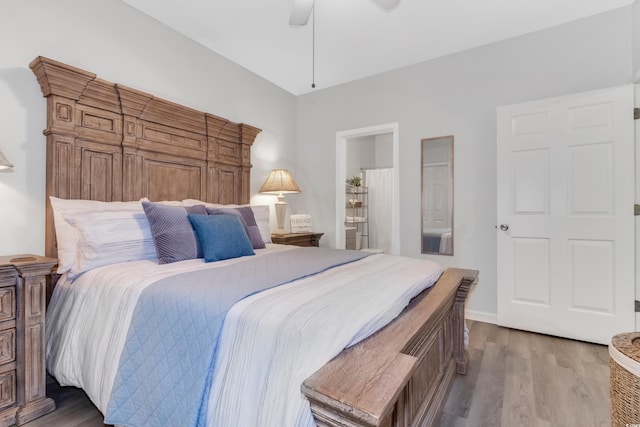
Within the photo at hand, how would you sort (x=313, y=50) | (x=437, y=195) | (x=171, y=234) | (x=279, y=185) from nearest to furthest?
(x=171, y=234), (x=313, y=50), (x=437, y=195), (x=279, y=185)

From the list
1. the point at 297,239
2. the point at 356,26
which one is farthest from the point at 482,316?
the point at 356,26

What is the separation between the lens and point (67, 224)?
183 cm

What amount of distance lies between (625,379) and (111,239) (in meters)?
2.55

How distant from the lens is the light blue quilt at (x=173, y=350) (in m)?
1.07

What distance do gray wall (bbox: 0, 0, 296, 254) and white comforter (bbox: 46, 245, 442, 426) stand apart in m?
0.62

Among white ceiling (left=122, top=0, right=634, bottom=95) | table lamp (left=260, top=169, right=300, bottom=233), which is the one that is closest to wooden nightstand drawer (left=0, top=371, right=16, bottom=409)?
table lamp (left=260, top=169, right=300, bottom=233)

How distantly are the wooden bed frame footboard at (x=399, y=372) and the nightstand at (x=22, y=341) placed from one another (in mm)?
1639

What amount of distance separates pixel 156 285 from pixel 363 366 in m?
0.99

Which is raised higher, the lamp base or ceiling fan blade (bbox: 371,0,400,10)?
ceiling fan blade (bbox: 371,0,400,10)

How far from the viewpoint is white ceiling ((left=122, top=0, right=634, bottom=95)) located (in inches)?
99.7

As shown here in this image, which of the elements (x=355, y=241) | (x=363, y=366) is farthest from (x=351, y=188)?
(x=363, y=366)

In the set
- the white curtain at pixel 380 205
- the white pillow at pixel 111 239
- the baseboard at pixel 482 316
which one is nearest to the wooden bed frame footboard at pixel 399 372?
the baseboard at pixel 482 316

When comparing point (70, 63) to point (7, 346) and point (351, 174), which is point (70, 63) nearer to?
point (7, 346)

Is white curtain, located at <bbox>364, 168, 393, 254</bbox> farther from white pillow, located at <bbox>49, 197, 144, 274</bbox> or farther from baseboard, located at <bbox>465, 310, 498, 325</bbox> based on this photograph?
white pillow, located at <bbox>49, 197, 144, 274</bbox>
